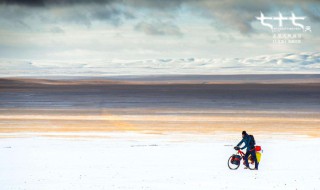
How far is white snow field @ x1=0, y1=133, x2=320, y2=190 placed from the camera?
834 inches

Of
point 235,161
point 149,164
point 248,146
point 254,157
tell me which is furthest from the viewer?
point 149,164

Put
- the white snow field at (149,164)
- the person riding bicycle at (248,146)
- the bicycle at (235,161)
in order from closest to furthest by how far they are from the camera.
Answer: the white snow field at (149,164) < the bicycle at (235,161) < the person riding bicycle at (248,146)

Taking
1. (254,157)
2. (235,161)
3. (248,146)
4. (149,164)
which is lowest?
(149,164)

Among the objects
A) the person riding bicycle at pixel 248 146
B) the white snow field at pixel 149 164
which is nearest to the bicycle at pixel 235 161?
the person riding bicycle at pixel 248 146

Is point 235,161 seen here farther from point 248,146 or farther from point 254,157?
point 248,146

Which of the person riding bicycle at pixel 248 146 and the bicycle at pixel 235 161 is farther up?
the person riding bicycle at pixel 248 146

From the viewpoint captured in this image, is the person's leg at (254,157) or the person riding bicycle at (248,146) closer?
the person's leg at (254,157)

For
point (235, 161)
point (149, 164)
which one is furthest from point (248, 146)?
point (149, 164)

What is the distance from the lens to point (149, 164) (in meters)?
25.3

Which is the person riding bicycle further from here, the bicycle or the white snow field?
the white snow field

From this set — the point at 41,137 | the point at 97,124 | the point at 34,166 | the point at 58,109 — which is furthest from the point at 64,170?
the point at 58,109

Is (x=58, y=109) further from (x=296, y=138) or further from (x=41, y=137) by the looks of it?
(x=296, y=138)

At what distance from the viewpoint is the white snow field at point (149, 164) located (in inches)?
834

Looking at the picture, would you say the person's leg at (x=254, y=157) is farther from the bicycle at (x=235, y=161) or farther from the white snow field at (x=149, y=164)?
the white snow field at (x=149, y=164)
